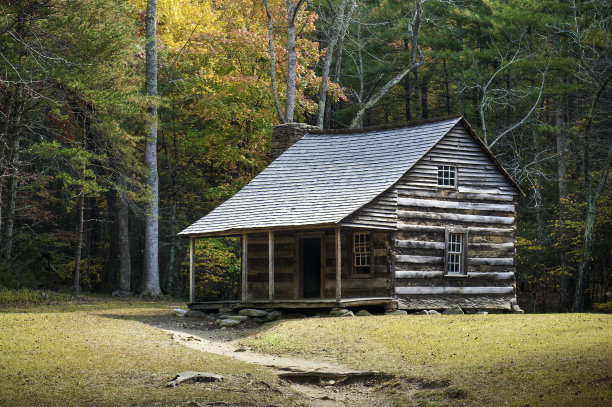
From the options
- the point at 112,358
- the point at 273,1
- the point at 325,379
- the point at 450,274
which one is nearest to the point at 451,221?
the point at 450,274

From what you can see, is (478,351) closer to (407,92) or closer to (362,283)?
(362,283)

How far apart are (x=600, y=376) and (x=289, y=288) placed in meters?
15.2

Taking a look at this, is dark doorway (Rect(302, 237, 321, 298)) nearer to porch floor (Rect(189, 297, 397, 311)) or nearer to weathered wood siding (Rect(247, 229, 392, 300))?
weathered wood siding (Rect(247, 229, 392, 300))

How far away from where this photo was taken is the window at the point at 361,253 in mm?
24266

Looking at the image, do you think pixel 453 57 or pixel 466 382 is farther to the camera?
pixel 453 57

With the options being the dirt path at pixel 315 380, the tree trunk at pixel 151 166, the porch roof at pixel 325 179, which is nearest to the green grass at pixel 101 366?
the dirt path at pixel 315 380

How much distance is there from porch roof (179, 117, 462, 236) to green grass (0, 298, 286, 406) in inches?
213

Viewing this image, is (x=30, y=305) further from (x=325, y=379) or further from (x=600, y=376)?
(x=600, y=376)

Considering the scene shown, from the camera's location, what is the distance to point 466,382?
1189 cm

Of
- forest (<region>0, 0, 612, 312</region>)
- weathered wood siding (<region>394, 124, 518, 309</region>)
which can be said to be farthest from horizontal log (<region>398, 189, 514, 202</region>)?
forest (<region>0, 0, 612, 312</region>)

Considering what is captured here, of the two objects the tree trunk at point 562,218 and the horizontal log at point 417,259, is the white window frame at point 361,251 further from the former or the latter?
the tree trunk at point 562,218

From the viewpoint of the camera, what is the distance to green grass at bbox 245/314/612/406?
1071cm

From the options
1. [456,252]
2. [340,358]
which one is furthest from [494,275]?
[340,358]

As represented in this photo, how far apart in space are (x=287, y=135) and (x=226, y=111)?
5.37 m
